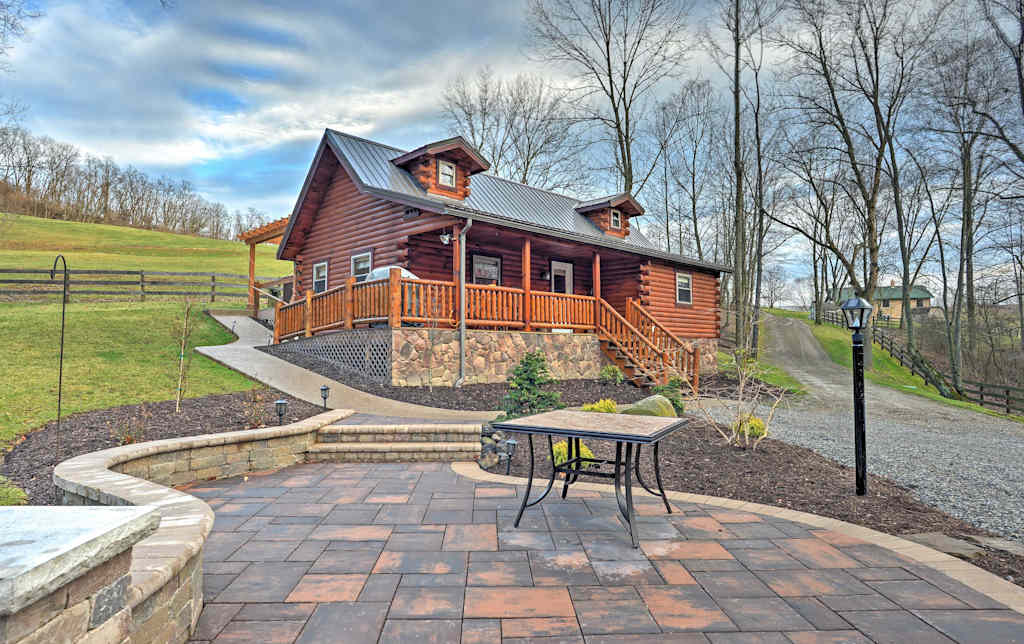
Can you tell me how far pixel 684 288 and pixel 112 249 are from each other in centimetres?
3485

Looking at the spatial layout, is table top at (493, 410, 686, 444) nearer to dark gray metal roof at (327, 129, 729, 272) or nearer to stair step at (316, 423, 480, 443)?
stair step at (316, 423, 480, 443)

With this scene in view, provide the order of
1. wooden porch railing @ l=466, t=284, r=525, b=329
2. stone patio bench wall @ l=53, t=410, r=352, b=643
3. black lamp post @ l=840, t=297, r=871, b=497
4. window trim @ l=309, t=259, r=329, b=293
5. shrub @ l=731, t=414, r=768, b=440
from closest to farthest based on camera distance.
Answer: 1. stone patio bench wall @ l=53, t=410, r=352, b=643
2. black lamp post @ l=840, t=297, r=871, b=497
3. shrub @ l=731, t=414, r=768, b=440
4. wooden porch railing @ l=466, t=284, r=525, b=329
5. window trim @ l=309, t=259, r=329, b=293

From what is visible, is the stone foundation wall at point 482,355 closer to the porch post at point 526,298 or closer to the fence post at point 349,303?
the porch post at point 526,298

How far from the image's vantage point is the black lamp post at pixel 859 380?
4438 mm

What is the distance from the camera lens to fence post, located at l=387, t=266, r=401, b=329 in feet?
30.2

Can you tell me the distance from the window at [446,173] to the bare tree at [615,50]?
936 centimetres

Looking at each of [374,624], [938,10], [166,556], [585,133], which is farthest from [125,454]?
[938,10]

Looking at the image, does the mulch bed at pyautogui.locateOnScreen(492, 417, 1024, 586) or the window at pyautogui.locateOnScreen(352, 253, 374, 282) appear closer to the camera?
the mulch bed at pyautogui.locateOnScreen(492, 417, 1024, 586)

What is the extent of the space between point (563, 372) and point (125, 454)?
8.34m

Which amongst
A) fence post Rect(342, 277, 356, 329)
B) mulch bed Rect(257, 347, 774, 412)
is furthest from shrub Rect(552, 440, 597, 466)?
fence post Rect(342, 277, 356, 329)

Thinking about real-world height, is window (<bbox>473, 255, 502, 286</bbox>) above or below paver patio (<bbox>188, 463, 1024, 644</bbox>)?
above

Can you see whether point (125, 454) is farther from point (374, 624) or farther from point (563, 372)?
point (563, 372)

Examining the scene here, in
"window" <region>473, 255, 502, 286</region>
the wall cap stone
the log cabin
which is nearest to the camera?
the wall cap stone

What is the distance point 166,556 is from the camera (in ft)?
6.68
